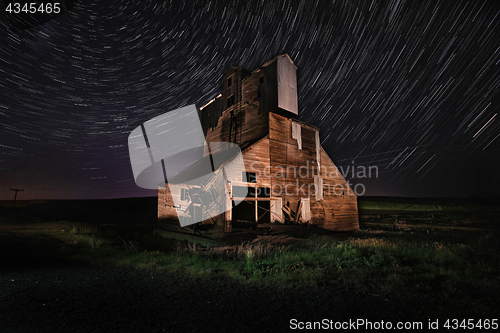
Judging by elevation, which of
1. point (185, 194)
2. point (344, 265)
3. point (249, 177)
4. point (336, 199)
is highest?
point (249, 177)

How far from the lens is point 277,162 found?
1538 centimetres

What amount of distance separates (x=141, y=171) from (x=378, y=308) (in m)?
24.3

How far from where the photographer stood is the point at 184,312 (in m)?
4.43

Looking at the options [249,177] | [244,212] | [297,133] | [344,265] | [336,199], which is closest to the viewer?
[344,265]

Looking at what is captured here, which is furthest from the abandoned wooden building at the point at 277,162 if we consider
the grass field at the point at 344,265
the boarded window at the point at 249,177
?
the grass field at the point at 344,265

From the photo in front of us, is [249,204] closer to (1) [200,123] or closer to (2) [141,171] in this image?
(1) [200,123]

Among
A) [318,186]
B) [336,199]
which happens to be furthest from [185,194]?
[336,199]

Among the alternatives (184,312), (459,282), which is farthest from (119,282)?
(459,282)

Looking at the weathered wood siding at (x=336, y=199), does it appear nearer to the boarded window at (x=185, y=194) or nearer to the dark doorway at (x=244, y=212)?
the dark doorway at (x=244, y=212)

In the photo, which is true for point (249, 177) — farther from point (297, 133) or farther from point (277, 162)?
point (297, 133)

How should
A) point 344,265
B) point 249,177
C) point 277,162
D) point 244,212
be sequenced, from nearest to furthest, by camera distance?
point 344,265 < point 249,177 < point 277,162 < point 244,212

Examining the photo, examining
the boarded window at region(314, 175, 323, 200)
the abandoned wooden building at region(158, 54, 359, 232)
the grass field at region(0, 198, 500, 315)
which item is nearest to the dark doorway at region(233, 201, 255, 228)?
the abandoned wooden building at region(158, 54, 359, 232)

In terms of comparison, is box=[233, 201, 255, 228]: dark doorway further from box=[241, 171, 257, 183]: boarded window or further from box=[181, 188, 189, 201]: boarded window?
box=[241, 171, 257, 183]: boarded window

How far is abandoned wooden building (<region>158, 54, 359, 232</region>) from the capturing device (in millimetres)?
14633
